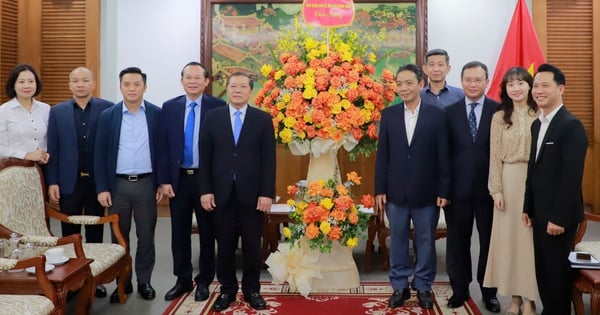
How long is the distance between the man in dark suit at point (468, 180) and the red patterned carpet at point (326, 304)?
0.22 meters

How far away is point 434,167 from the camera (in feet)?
11.6

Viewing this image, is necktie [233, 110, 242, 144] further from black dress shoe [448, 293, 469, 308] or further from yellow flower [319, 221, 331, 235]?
black dress shoe [448, 293, 469, 308]

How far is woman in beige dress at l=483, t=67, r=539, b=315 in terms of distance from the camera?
3.23 meters

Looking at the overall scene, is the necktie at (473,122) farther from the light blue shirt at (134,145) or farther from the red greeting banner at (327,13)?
the light blue shirt at (134,145)

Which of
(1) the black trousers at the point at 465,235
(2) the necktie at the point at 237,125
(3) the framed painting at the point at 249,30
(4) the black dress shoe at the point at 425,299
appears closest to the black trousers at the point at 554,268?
(1) the black trousers at the point at 465,235

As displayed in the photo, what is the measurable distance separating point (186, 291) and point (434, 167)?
1856mm

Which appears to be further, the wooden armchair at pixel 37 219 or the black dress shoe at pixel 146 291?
the black dress shoe at pixel 146 291

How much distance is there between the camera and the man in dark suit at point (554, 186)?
2781 millimetres

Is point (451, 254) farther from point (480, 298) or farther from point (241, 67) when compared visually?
point (241, 67)

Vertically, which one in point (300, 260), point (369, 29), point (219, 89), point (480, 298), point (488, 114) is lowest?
point (480, 298)

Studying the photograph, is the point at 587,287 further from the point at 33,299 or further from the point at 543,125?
the point at 33,299

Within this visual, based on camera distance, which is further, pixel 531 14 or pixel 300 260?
pixel 531 14

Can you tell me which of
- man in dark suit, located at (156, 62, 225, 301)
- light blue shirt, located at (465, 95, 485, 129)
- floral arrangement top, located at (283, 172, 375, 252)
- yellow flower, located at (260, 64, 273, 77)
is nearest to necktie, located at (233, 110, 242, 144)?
man in dark suit, located at (156, 62, 225, 301)

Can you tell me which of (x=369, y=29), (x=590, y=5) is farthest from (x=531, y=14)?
(x=369, y=29)
